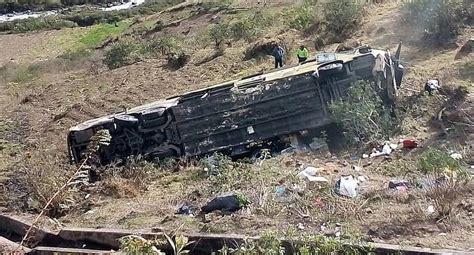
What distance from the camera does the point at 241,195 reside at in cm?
749

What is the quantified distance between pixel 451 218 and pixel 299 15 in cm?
1340

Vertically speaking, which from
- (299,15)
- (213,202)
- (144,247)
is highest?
(144,247)

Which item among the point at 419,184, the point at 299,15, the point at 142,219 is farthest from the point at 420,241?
the point at 299,15

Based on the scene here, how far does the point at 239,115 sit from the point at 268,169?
155cm

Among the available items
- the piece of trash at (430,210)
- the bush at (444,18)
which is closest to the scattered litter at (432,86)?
the bush at (444,18)

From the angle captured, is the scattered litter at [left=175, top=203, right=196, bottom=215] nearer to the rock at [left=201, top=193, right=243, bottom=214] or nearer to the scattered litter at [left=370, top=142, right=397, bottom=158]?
the rock at [left=201, top=193, right=243, bottom=214]

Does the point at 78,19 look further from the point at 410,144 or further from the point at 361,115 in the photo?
the point at 410,144

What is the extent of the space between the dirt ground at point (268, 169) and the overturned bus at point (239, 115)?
1.93 feet

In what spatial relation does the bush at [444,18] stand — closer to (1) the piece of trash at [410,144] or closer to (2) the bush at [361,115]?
(2) the bush at [361,115]

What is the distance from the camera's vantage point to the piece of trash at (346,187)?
290 inches

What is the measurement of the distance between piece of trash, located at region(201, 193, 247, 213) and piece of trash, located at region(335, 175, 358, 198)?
112cm

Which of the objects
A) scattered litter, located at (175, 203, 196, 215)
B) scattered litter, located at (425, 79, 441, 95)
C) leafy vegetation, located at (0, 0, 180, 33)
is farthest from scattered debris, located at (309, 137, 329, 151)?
leafy vegetation, located at (0, 0, 180, 33)

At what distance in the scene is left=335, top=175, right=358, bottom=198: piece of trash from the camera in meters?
7.36

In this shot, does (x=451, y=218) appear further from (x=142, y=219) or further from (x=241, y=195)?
(x=142, y=219)
